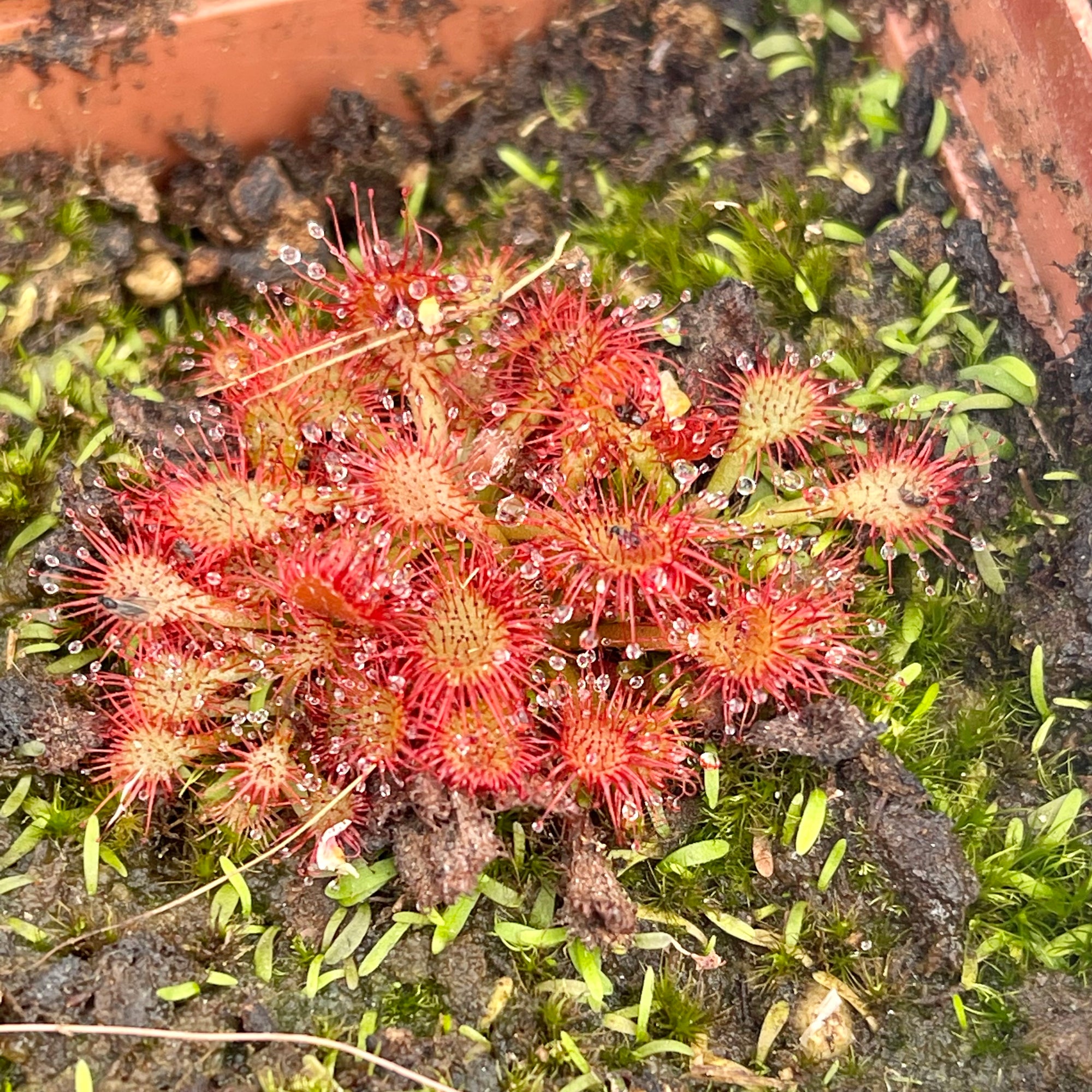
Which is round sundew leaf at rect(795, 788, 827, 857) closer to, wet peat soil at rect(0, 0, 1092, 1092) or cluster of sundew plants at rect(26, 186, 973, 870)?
wet peat soil at rect(0, 0, 1092, 1092)

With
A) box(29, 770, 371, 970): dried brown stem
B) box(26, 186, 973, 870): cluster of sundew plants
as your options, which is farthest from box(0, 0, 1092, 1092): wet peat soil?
box(26, 186, 973, 870): cluster of sundew plants

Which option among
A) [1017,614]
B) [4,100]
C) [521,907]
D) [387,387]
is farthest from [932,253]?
[4,100]

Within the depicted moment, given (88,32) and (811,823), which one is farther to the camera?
(88,32)

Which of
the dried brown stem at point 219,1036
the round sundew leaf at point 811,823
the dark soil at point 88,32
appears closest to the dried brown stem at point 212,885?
the dried brown stem at point 219,1036

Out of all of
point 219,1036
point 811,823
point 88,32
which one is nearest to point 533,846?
point 811,823

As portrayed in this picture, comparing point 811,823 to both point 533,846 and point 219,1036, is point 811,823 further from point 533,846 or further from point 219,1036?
point 219,1036

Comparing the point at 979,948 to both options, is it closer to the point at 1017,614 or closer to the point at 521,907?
the point at 1017,614
